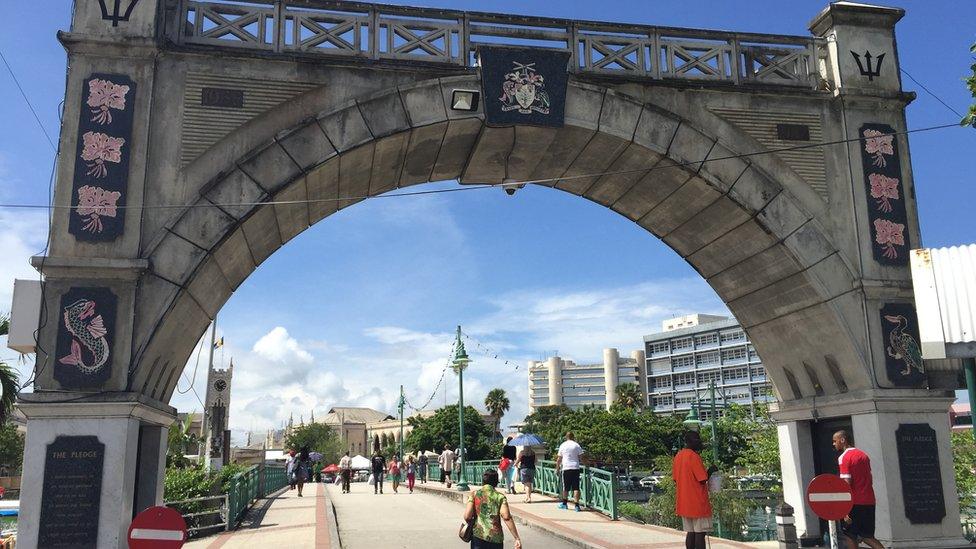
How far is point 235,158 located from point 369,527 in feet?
26.0

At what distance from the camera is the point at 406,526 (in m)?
15.2

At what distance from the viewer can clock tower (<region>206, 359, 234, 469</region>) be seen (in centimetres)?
2839

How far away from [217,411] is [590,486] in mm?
17464

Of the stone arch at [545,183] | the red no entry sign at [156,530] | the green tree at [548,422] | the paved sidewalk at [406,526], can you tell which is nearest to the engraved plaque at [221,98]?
the stone arch at [545,183]

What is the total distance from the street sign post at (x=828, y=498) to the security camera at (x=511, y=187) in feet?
22.6

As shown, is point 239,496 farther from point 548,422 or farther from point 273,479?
point 548,422

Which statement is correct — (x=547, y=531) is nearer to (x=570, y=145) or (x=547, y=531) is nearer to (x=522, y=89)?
(x=570, y=145)

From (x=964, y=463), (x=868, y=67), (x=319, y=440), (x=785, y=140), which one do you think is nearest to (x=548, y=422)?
(x=319, y=440)

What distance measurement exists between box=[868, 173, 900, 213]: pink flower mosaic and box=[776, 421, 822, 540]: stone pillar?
3.79 m

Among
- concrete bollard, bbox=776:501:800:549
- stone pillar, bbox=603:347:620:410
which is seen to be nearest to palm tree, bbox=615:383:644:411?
concrete bollard, bbox=776:501:800:549

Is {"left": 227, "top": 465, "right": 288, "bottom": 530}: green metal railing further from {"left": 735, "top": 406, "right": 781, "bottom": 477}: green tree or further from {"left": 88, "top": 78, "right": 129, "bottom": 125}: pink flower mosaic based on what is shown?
{"left": 735, "top": 406, "right": 781, "bottom": 477}: green tree

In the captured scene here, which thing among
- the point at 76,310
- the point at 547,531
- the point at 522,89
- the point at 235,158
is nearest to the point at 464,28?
the point at 522,89

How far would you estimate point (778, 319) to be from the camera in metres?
13.3

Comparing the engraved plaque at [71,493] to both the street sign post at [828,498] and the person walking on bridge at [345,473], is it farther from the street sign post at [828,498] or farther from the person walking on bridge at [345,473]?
the person walking on bridge at [345,473]
